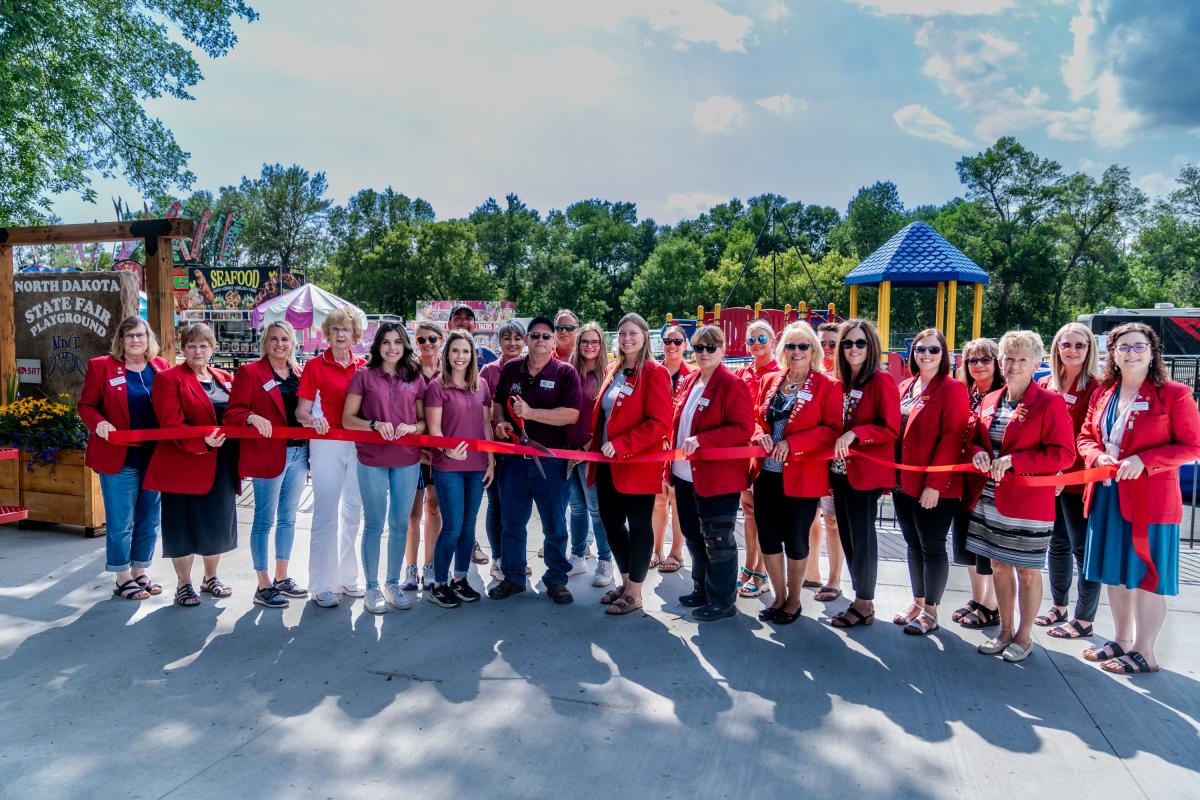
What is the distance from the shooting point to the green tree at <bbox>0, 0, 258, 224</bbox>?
35.4 ft

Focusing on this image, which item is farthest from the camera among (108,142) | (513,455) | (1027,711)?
(108,142)

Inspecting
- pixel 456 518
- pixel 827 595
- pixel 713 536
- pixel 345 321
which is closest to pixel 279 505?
pixel 456 518

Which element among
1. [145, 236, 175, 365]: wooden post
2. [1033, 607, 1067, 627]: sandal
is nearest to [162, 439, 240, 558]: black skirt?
[145, 236, 175, 365]: wooden post

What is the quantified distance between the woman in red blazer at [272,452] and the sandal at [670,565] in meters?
2.58

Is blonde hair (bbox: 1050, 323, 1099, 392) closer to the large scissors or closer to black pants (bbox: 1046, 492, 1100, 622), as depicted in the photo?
black pants (bbox: 1046, 492, 1100, 622)

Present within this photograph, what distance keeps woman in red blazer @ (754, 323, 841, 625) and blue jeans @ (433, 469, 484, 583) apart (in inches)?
73.3

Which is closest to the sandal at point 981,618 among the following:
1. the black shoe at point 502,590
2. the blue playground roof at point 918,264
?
the black shoe at point 502,590

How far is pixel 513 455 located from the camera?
17.3ft

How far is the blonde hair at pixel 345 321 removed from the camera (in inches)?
198

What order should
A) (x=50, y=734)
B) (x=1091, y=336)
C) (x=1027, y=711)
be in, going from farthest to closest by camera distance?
1. (x=1091, y=336)
2. (x=1027, y=711)
3. (x=50, y=734)

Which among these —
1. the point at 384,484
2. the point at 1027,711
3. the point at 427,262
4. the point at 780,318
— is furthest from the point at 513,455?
the point at 427,262

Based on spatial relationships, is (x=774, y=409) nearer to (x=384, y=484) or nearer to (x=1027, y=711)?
(x=1027, y=711)

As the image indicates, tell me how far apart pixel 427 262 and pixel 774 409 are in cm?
5341

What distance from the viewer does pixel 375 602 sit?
5.02 meters
